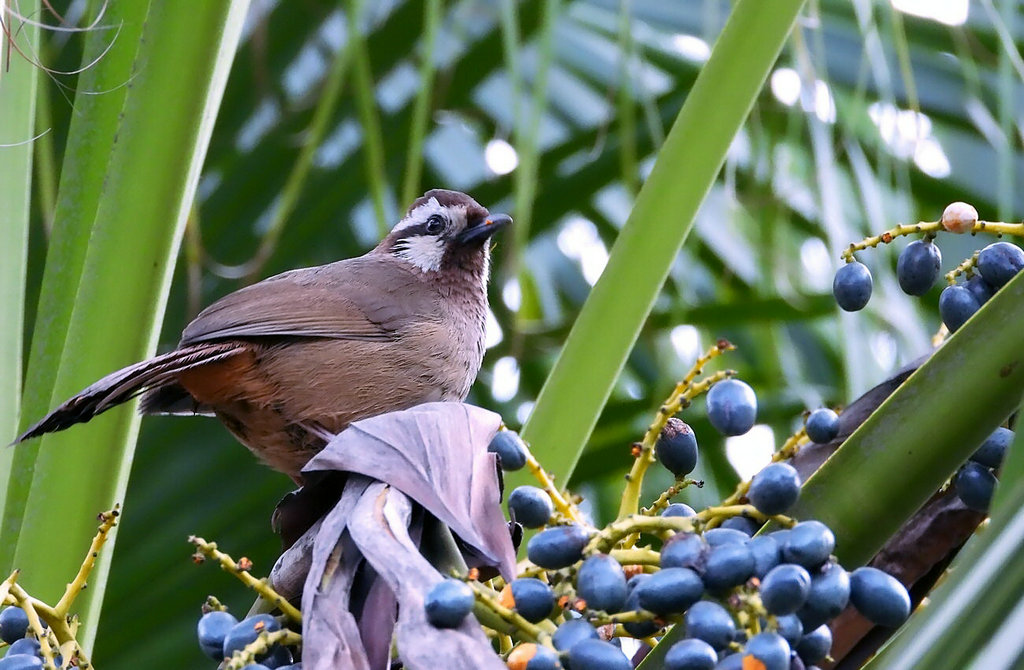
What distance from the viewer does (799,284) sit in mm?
2625

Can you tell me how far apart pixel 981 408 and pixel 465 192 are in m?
1.91

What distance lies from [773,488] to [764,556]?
59 millimetres

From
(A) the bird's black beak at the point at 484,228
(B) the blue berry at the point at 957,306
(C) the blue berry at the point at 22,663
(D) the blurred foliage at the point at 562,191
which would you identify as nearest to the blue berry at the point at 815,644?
(B) the blue berry at the point at 957,306

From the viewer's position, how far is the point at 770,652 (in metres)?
0.65

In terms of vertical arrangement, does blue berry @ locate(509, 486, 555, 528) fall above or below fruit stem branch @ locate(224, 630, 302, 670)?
above

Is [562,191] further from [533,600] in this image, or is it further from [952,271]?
[533,600]

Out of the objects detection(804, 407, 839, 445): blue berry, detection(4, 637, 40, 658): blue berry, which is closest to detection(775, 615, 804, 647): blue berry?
detection(804, 407, 839, 445): blue berry

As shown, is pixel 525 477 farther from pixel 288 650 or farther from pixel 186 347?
pixel 186 347

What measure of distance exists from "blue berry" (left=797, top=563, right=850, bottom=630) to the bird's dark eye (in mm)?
2079

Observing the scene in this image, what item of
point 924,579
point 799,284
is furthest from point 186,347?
point 924,579

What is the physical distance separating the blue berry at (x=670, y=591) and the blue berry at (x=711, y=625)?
1 centimetres

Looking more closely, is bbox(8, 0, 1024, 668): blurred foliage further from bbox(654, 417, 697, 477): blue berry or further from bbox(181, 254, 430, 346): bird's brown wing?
bbox(654, 417, 697, 477): blue berry

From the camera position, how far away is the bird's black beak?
8.39ft

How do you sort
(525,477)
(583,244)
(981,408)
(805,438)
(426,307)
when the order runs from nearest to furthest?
(981,408), (805,438), (525,477), (426,307), (583,244)
